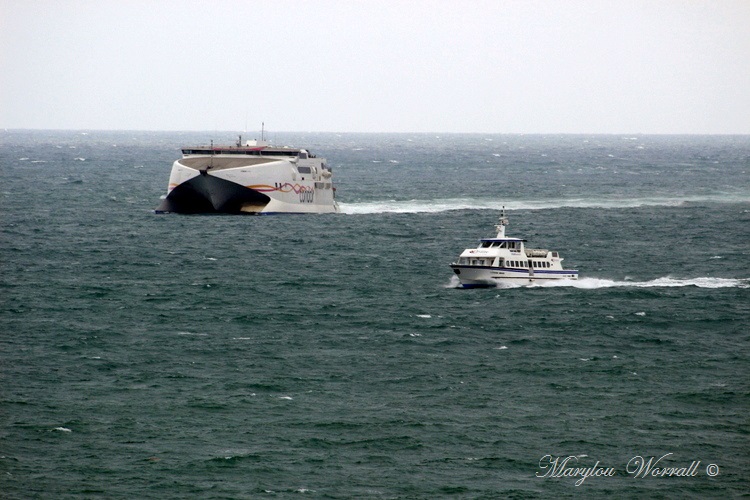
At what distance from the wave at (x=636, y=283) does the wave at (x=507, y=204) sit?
51.0 metres

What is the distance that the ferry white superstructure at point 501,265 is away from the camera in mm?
79250

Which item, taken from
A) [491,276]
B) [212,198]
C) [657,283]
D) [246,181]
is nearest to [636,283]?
[657,283]

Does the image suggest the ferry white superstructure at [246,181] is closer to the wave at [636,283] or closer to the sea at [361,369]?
the sea at [361,369]

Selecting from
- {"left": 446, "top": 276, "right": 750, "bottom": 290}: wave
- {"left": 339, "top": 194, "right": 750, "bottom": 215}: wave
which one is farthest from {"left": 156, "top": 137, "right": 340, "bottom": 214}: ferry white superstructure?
{"left": 446, "top": 276, "right": 750, "bottom": 290}: wave

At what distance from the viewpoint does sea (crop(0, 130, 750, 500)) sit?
43375 millimetres

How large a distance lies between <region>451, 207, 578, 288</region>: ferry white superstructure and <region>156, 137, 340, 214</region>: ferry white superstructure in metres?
40.7

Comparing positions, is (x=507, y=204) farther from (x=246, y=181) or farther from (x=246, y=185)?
(x=246, y=181)

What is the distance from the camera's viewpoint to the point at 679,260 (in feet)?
311

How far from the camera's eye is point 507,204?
145375 mm

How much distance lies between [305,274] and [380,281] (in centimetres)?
603

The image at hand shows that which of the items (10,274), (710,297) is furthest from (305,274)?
(710,297)

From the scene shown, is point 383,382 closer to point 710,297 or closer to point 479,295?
point 479,295

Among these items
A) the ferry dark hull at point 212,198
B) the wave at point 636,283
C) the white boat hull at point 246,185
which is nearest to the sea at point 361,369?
the wave at point 636,283

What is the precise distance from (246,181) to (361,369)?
203 ft
